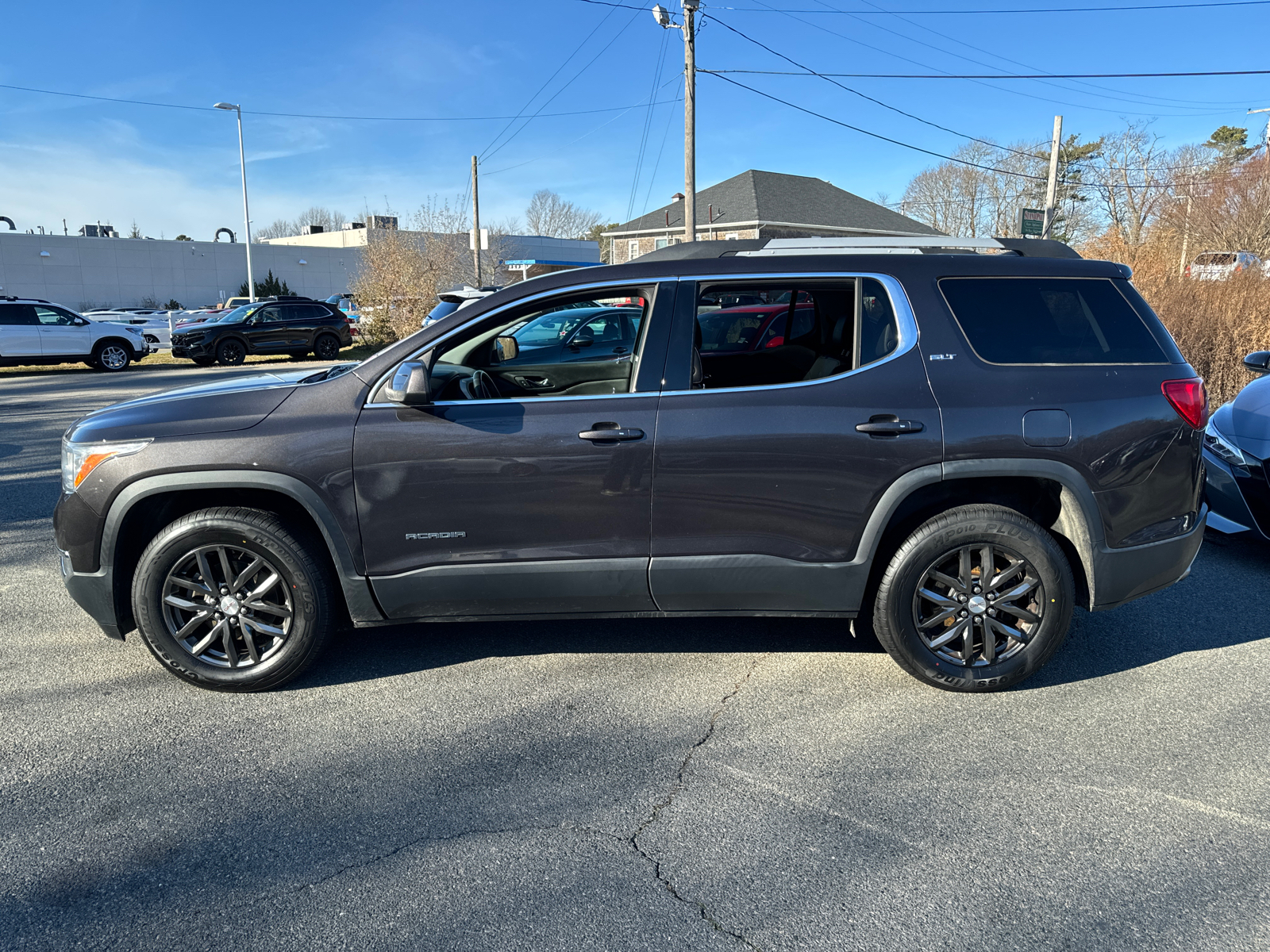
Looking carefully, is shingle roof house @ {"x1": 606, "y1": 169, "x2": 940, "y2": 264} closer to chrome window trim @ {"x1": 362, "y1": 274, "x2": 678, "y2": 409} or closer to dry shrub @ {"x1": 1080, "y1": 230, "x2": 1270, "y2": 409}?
dry shrub @ {"x1": 1080, "y1": 230, "x2": 1270, "y2": 409}

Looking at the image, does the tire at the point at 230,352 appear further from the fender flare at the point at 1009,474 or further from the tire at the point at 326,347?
the fender flare at the point at 1009,474

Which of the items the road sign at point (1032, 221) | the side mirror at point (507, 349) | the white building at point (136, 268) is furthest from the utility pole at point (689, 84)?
the white building at point (136, 268)

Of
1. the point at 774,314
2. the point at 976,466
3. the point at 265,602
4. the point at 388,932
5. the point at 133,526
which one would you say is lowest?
the point at 388,932

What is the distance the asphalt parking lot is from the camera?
2404 millimetres

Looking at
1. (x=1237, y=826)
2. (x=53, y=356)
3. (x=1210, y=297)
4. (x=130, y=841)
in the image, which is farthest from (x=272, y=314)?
(x=1237, y=826)

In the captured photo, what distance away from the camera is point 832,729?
11.4ft

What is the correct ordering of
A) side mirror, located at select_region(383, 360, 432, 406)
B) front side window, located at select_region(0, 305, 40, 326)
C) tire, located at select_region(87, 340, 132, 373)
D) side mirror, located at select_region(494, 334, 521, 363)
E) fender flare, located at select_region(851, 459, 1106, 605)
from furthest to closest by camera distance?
1. tire, located at select_region(87, 340, 132, 373)
2. front side window, located at select_region(0, 305, 40, 326)
3. side mirror, located at select_region(494, 334, 521, 363)
4. fender flare, located at select_region(851, 459, 1106, 605)
5. side mirror, located at select_region(383, 360, 432, 406)

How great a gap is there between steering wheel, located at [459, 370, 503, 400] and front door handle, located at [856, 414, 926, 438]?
5.46ft

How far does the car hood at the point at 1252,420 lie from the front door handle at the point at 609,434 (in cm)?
432

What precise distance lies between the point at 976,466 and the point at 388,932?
274 centimetres

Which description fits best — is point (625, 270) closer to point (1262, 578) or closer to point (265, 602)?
point (265, 602)

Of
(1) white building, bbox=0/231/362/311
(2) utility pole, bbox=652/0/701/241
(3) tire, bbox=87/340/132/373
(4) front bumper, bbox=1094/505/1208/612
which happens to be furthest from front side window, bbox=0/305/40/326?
(1) white building, bbox=0/231/362/311

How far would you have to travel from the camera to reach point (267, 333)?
22.9 m

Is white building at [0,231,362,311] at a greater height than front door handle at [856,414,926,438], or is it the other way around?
white building at [0,231,362,311]
